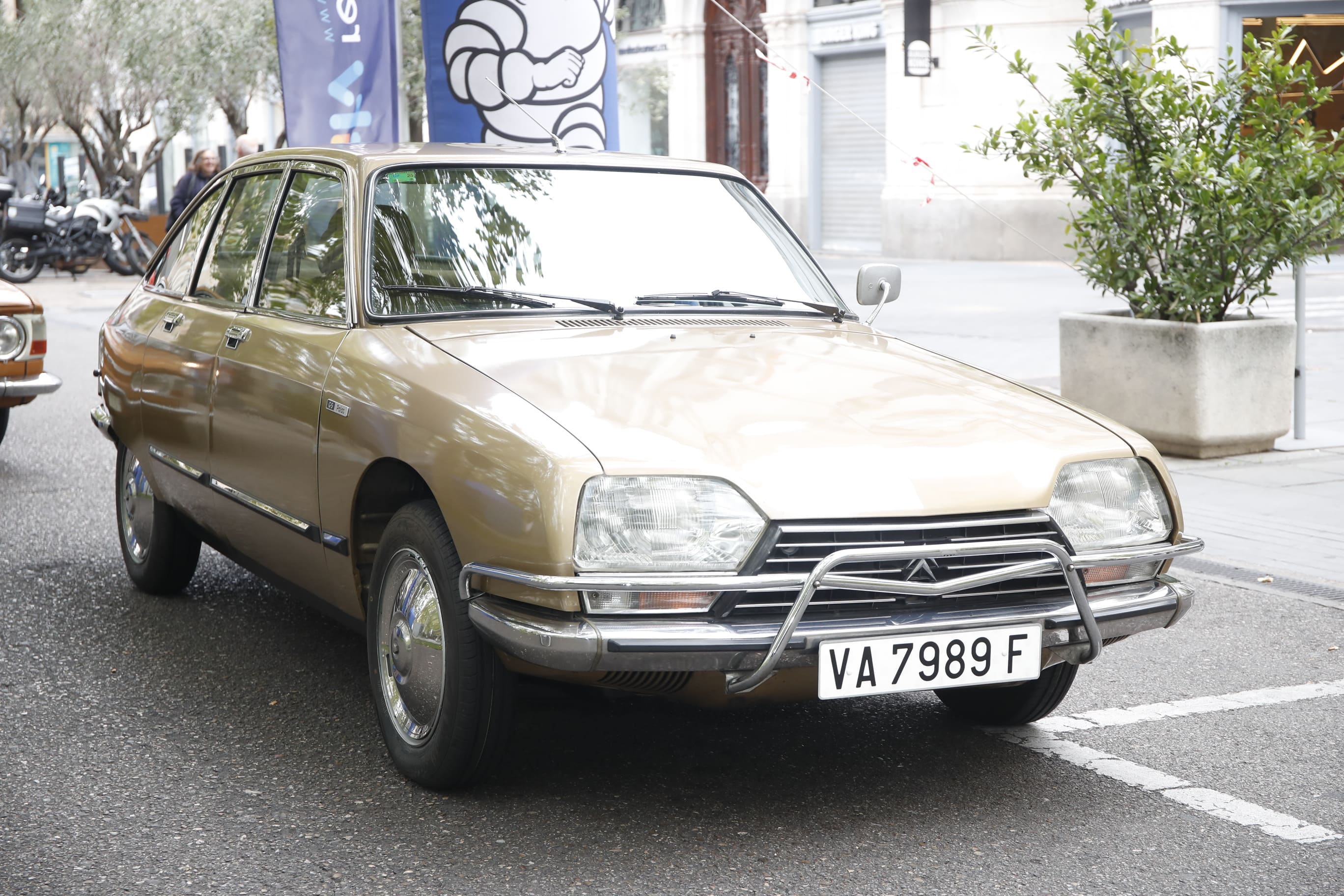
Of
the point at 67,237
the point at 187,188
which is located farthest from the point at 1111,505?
the point at 67,237

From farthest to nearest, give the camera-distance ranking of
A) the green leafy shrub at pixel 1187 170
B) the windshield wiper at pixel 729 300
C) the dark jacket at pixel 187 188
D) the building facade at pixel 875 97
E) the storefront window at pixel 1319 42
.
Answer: the building facade at pixel 875 97
the storefront window at pixel 1319 42
the dark jacket at pixel 187 188
the green leafy shrub at pixel 1187 170
the windshield wiper at pixel 729 300

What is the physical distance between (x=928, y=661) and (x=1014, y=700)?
1.00 metres

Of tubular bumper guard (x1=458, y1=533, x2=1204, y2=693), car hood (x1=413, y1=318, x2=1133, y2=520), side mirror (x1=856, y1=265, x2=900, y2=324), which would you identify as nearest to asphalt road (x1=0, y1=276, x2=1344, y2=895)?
tubular bumper guard (x1=458, y1=533, x2=1204, y2=693)

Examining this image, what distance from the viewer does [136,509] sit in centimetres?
596

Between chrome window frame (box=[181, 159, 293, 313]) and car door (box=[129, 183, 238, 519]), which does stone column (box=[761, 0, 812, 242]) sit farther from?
chrome window frame (box=[181, 159, 293, 313])

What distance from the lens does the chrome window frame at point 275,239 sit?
4.41 meters

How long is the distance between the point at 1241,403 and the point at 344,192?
5.67 meters

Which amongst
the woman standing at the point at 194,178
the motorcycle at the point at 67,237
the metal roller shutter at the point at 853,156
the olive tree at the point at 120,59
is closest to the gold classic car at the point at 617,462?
the woman standing at the point at 194,178

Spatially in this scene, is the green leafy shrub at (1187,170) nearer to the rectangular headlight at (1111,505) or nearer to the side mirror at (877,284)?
the side mirror at (877,284)

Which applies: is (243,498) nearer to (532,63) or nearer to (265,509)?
(265,509)

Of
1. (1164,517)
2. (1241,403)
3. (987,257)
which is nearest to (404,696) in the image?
(1164,517)

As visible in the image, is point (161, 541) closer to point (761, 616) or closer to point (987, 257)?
point (761, 616)

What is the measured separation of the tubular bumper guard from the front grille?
26 mm

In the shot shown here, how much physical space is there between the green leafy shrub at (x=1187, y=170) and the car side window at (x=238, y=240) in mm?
4764
